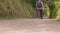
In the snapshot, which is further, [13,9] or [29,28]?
[13,9]

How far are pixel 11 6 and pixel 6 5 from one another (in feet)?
0.92

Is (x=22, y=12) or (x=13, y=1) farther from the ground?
(x=13, y=1)

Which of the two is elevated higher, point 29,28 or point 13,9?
point 29,28

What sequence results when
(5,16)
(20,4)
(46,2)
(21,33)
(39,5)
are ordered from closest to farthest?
(21,33), (5,16), (39,5), (20,4), (46,2)

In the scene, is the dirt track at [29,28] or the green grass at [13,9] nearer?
the dirt track at [29,28]

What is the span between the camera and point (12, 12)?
9.15 metres

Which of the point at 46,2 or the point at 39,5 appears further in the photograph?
the point at 46,2

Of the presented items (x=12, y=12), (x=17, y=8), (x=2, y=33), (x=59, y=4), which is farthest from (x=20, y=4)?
(x=2, y=33)

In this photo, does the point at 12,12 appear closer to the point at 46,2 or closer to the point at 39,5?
the point at 39,5

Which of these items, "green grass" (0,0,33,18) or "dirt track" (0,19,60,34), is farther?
"green grass" (0,0,33,18)

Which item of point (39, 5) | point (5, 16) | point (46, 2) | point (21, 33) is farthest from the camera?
point (46, 2)

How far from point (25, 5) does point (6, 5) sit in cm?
173

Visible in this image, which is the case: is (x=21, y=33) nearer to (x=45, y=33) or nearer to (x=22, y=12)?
(x=45, y=33)

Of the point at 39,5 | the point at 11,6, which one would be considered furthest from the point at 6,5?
the point at 39,5
